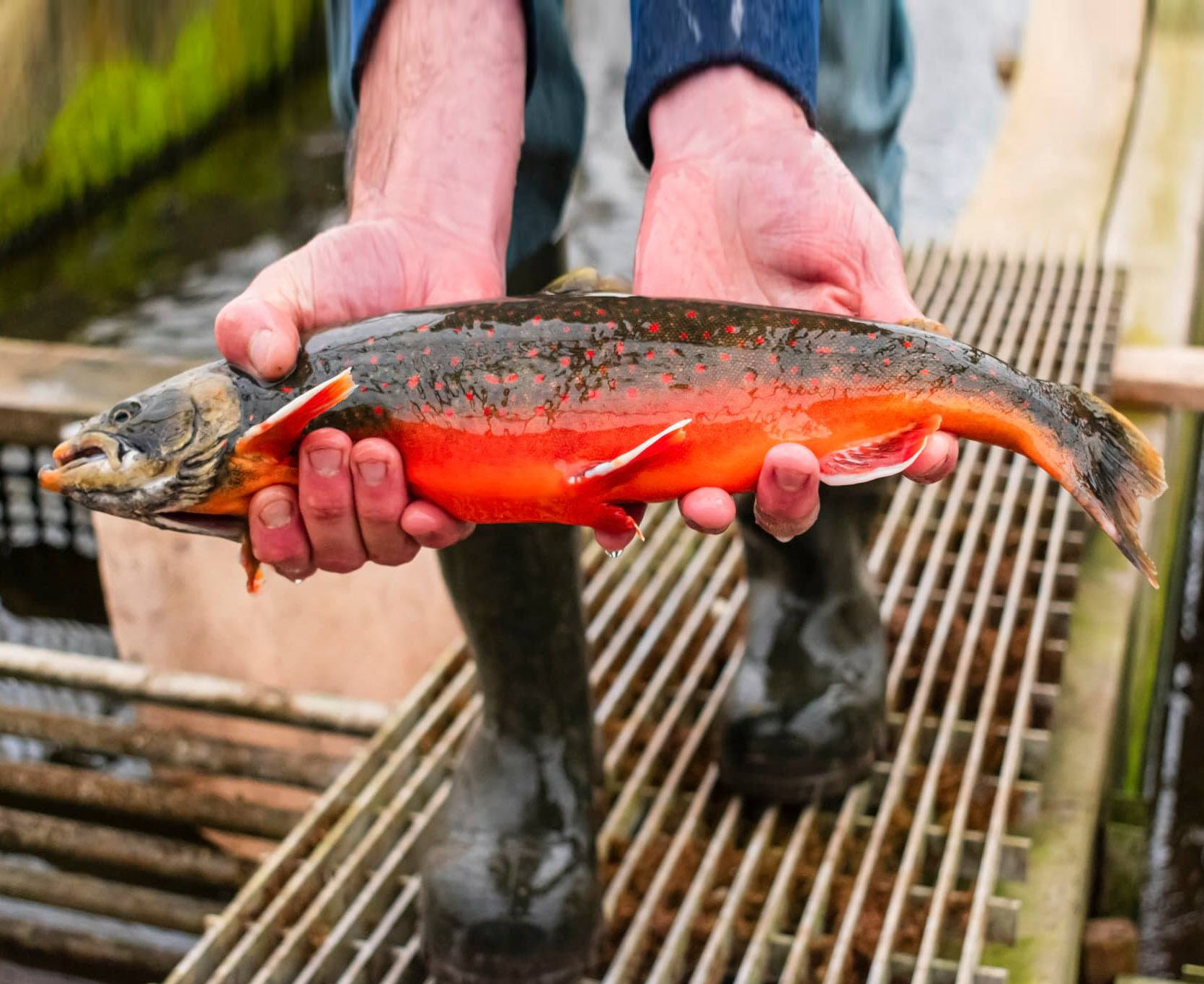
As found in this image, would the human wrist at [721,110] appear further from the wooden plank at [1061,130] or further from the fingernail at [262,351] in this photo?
the wooden plank at [1061,130]

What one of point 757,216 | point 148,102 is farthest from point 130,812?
point 148,102

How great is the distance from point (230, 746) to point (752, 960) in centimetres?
132

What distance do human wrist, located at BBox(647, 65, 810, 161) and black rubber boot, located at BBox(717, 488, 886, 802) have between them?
0.71 meters

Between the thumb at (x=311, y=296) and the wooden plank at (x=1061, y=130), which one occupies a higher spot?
the thumb at (x=311, y=296)

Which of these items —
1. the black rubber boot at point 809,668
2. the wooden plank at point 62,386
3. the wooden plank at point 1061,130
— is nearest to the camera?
the black rubber boot at point 809,668

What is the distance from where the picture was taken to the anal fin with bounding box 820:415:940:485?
1.79 m

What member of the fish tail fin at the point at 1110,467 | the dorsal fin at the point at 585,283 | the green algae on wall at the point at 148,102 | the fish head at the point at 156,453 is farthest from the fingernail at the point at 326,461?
the green algae on wall at the point at 148,102

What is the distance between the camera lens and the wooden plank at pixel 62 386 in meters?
3.82

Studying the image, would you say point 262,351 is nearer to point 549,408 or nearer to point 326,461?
point 326,461

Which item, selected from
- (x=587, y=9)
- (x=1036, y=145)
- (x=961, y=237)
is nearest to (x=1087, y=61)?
(x=1036, y=145)

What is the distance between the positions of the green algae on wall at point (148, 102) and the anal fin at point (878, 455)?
6.76 metres

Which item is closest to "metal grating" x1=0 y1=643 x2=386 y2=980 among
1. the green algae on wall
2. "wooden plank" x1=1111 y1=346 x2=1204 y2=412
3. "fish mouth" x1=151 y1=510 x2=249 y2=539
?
"fish mouth" x1=151 y1=510 x2=249 y2=539

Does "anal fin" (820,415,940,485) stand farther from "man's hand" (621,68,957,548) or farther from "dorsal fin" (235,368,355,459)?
"dorsal fin" (235,368,355,459)

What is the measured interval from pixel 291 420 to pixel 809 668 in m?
1.33
